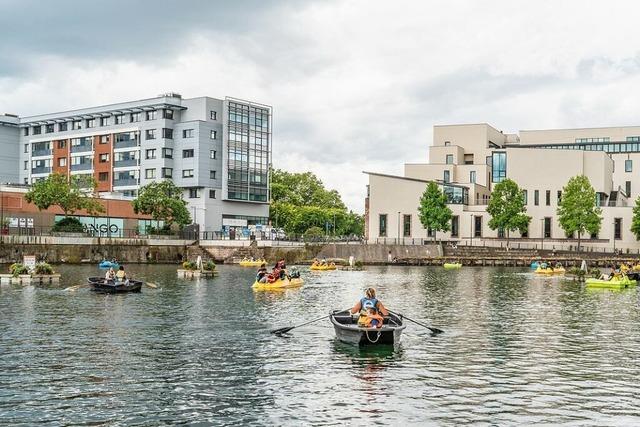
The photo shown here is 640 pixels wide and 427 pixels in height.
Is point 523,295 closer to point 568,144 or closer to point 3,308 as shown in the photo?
point 3,308

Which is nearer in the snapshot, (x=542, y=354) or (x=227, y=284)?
(x=542, y=354)

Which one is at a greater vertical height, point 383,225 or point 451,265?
point 383,225

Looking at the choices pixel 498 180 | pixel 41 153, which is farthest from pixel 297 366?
pixel 41 153

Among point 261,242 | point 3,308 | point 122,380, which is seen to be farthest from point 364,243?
point 122,380

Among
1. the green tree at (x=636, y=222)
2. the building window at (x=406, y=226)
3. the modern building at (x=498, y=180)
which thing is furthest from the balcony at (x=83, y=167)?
the green tree at (x=636, y=222)

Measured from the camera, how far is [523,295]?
Result: 64125 mm

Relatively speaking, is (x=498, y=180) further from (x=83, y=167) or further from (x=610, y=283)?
(x=610, y=283)

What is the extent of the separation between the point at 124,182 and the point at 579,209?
284ft

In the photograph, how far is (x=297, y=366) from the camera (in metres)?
29.0

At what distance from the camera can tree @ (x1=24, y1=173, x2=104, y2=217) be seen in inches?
4466

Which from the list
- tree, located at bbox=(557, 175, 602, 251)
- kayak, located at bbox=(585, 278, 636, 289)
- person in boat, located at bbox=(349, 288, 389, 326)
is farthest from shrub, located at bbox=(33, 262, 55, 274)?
tree, located at bbox=(557, 175, 602, 251)

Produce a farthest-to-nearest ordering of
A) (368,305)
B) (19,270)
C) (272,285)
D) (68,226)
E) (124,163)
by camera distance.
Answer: (124,163)
(68,226)
(19,270)
(272,285)
(368,305)

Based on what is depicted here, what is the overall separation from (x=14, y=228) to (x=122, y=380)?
92980 mm

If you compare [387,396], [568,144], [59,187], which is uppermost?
[568,144]
